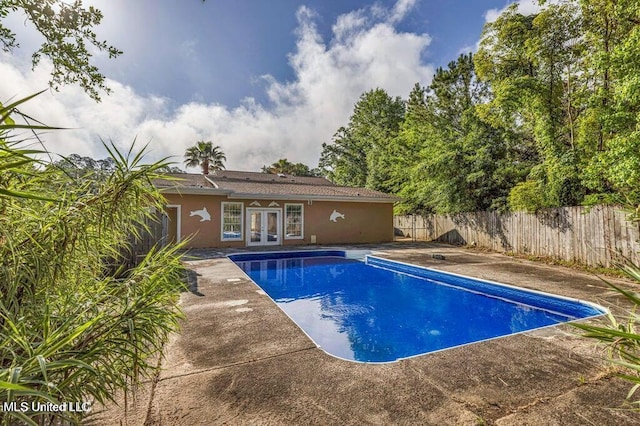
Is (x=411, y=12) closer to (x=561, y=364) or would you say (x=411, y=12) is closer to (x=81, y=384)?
(x=561, y=364)

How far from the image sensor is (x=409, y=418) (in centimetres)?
217

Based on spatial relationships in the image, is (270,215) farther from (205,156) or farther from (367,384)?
(205,156)

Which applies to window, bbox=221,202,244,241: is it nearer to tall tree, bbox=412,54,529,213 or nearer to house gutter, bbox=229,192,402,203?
house gutter, bbox=229,192,402,203

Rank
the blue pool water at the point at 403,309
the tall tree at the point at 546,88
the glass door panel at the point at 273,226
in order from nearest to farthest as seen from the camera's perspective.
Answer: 1. the blue pool water at the point at 403,309
2. the tall tree at the point at 546,88
3. the glass door panel at the point at 273,226

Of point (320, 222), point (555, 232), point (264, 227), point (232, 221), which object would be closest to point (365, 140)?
point (320, 222)

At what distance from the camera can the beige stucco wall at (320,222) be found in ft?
42.7

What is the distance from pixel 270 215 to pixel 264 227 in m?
0.69

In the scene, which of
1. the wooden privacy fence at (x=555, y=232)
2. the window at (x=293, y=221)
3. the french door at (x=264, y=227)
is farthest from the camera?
the window at (x=293, y=221)

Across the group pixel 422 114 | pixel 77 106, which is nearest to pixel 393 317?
pixel 77 106

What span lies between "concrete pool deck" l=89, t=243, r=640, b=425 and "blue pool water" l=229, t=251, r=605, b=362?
1182 mm

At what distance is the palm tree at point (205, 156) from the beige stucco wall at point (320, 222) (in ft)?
49.2

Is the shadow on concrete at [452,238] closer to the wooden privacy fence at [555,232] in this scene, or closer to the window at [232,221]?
the wooden privacy fence at [555,232]

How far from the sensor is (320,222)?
15547mm

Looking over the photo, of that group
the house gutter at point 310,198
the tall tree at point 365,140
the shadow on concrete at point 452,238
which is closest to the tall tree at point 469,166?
the shadow on concrete at point 452,238
